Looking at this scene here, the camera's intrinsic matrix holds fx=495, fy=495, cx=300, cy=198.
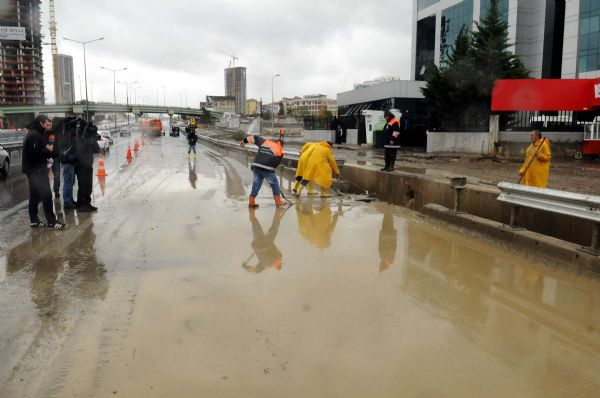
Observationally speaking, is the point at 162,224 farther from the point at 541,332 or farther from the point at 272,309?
the point at 541,332

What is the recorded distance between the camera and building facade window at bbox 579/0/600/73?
37938mm

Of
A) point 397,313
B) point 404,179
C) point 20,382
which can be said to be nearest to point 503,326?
point 397,313

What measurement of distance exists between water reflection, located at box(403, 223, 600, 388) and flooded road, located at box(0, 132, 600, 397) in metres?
0.02

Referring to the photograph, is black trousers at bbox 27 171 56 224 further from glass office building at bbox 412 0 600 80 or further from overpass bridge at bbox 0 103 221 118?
overpass bridge at bbox 0 103 221 118

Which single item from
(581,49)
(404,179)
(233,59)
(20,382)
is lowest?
(20,382)

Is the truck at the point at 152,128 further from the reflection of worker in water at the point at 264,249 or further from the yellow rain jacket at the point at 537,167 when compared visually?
the yellow rain jacket at the point at 537,167

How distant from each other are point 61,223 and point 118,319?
13.9 feet

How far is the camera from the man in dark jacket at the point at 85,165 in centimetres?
941

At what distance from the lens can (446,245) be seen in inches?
264

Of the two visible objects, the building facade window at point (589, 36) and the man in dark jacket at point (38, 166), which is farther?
the building facade window at point (589, 36)

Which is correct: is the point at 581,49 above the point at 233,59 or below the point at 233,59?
below

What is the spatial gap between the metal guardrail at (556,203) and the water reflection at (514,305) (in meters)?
0.59

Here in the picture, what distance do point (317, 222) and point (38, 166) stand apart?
14.7ft

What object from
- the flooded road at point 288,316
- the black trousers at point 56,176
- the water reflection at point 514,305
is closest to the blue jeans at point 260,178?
the flooded road at point 288,316
